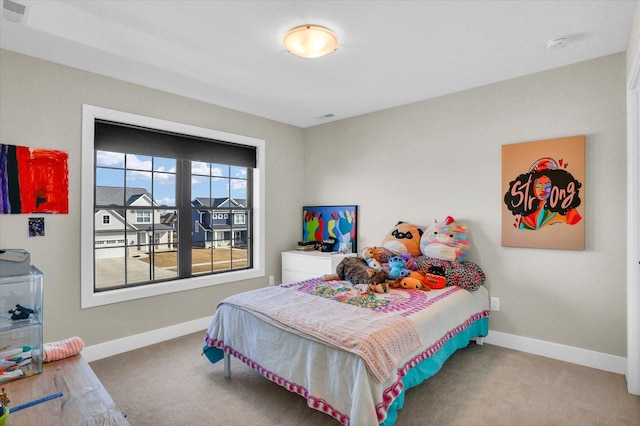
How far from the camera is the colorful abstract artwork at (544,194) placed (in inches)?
111

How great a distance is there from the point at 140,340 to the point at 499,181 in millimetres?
3814

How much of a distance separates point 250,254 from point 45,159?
2.38 metres

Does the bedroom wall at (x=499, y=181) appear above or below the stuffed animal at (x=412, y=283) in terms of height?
above

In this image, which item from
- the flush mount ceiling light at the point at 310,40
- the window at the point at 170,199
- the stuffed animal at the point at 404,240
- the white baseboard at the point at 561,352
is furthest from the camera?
the stuffed animal at the point at 404,240

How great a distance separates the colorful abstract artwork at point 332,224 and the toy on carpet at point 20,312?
10.9 ft

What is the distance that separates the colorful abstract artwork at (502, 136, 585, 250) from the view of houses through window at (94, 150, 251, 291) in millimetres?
3047

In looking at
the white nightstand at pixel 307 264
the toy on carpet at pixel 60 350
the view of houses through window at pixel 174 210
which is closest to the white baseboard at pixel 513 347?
the view of houses through window at pixel 174 210

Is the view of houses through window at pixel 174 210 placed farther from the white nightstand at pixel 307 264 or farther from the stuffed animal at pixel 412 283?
the stuffed animal at pixel 412 283

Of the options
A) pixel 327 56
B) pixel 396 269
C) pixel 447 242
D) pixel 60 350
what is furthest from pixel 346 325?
pixel 327 56

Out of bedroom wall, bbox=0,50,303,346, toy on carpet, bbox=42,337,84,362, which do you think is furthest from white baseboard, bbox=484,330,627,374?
toy on carpet, bbox=42,337,84,362

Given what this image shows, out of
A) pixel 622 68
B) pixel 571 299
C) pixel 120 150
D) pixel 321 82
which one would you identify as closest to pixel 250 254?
pixel 120 150

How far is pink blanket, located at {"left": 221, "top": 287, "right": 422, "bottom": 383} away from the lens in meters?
1.77

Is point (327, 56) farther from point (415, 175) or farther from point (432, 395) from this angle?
point (432, 395)

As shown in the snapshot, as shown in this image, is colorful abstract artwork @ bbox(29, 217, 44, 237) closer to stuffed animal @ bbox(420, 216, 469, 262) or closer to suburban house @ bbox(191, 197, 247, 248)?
suburban house @ bbox(191, 197, 247, 248)
